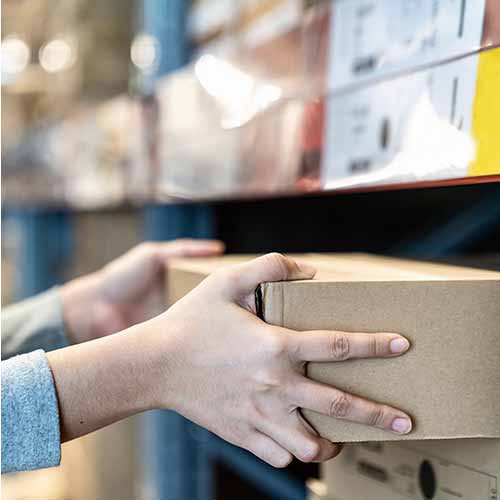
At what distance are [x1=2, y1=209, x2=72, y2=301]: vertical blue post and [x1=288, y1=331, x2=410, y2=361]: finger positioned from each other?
267cm

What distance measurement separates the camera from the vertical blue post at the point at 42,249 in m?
3.23

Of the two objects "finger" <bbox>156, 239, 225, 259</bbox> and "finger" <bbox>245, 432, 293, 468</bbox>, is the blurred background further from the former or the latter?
"finger" <bbox>245, 432, 293, 468</bbox>

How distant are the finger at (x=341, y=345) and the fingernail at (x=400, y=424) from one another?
6 centimetres

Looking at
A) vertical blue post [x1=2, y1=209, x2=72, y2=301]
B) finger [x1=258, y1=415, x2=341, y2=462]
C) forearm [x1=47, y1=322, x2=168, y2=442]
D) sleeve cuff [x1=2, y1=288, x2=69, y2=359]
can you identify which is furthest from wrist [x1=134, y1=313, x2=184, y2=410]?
vertical blue post [x1=2, y1=209, x2=72, y2=301]

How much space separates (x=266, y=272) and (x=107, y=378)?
21 cm

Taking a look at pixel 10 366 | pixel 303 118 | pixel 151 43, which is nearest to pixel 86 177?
pixel 151 43

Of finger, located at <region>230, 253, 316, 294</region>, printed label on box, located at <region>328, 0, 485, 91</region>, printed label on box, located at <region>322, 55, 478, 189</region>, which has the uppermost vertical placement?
printed label on box, located at <region>328, 0, 485, 91</region>

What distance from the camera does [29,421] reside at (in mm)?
771

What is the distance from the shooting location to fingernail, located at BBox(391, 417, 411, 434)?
714mm

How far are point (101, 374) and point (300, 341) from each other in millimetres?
223

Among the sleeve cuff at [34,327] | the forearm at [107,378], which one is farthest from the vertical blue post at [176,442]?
the forearm at [107,378]

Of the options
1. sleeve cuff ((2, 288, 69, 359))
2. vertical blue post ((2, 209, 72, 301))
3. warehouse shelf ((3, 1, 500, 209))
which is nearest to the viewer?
warehouse shelf ((3, 1, 500, 209))

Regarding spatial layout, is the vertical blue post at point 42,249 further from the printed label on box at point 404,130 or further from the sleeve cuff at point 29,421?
the sleeve cuff at point 29,421

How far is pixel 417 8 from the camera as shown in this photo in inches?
35.4
